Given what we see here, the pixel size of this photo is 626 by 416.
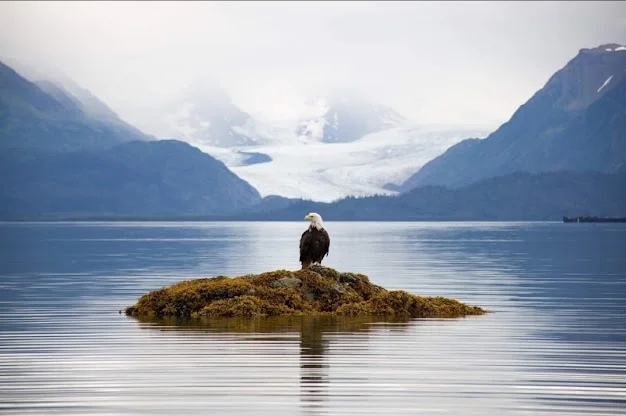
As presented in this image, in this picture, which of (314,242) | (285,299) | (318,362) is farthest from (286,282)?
(318,362)

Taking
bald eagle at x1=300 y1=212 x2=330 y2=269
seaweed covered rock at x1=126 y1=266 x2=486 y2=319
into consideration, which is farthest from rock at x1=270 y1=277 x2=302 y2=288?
bald eagle at x1=300 y1=212 x2=330 y2=269

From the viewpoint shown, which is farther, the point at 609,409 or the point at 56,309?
the point at 56,309

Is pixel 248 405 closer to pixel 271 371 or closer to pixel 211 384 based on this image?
pixel 211 384

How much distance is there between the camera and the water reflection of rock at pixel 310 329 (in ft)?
69.9

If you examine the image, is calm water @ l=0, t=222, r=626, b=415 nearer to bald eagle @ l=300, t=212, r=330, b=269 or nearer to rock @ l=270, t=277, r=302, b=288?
rock @ l=270, t=277, r=302, b=288

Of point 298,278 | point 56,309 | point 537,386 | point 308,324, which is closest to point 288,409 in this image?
point 537,386

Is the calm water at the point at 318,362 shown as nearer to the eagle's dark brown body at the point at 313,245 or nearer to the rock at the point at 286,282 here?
the rock at the point at 286,282

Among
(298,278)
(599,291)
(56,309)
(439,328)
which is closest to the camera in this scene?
(439,328)

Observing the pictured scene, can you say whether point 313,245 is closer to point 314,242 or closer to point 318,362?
point 314,242

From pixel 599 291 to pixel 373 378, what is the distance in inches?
981

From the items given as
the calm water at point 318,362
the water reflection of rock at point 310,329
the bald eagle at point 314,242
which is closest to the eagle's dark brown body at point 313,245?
the bald eagle at point 314,242

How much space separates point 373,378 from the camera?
1995 cm

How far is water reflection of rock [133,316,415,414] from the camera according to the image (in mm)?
21294

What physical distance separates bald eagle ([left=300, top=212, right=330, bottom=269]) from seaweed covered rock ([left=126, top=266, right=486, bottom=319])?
999 millimetres
